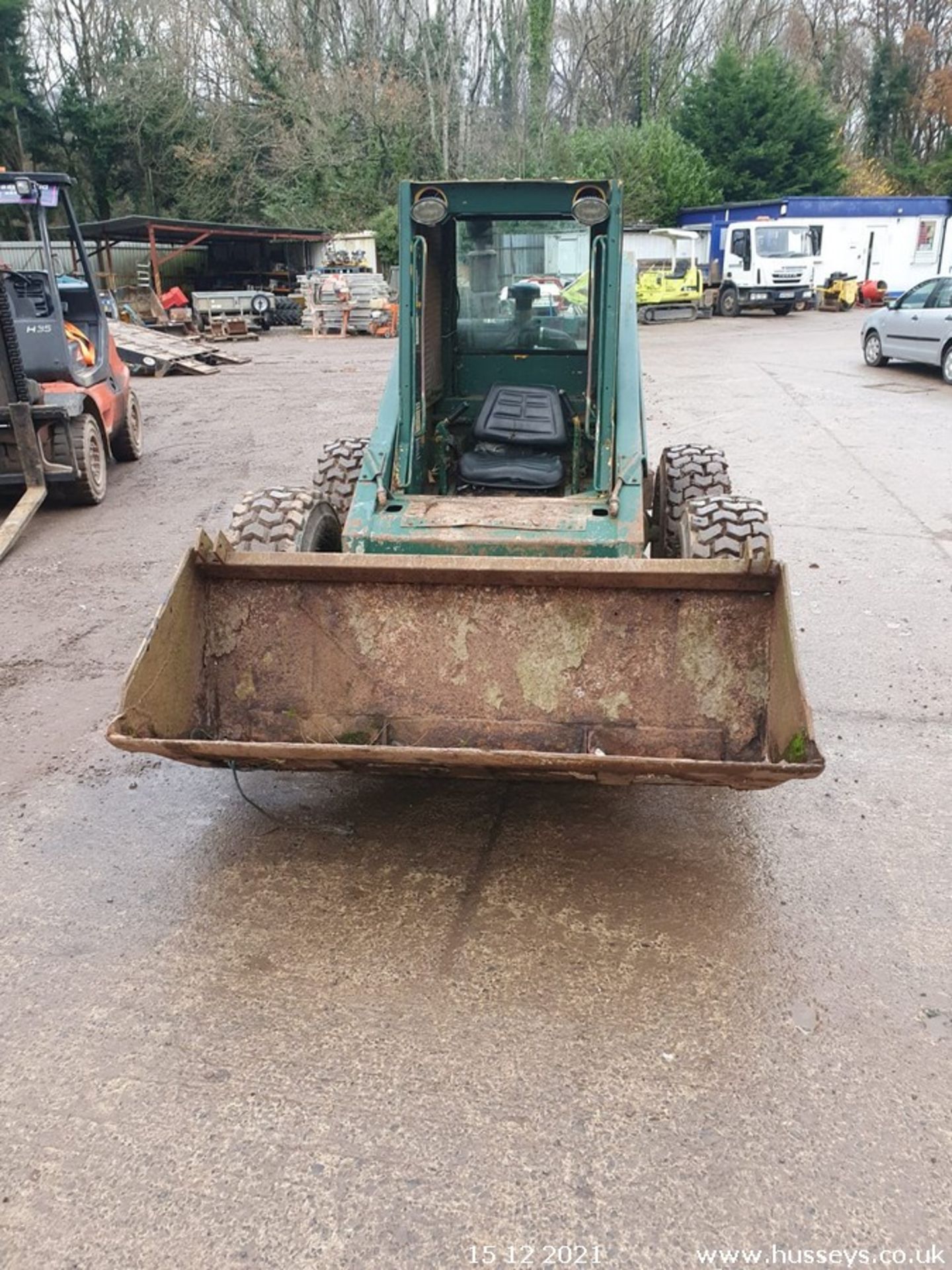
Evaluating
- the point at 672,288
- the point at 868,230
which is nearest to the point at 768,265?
the point at 672,288

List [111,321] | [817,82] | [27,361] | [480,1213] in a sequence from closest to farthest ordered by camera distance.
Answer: [480,1213] → [27,361] → [111,321] → [817,82]

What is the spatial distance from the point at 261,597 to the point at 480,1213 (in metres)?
2.28

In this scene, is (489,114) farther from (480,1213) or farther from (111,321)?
(480,1213)

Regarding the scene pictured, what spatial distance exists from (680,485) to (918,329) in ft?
41.5

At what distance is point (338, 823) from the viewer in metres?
3.79

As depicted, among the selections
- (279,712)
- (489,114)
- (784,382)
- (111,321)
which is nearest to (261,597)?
(279,712)

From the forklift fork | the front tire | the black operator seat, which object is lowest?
the front tire

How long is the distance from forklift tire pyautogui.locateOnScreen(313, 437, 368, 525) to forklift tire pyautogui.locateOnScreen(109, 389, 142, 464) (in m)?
5.06

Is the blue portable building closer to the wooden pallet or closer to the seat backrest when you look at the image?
the wooden pallet

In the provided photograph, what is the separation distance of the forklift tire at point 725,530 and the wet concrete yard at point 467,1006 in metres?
0.90

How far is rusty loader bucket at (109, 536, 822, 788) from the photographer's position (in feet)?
11.9

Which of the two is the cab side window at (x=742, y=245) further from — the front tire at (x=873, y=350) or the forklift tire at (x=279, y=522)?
the forklift tire at (x=279, y=522)

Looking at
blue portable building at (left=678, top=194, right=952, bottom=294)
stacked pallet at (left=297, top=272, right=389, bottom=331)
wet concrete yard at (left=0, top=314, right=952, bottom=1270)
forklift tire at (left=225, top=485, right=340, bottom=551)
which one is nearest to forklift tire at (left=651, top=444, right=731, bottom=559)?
wet concrete yard at (left=0, top=314, right=952, bottom=1270)
